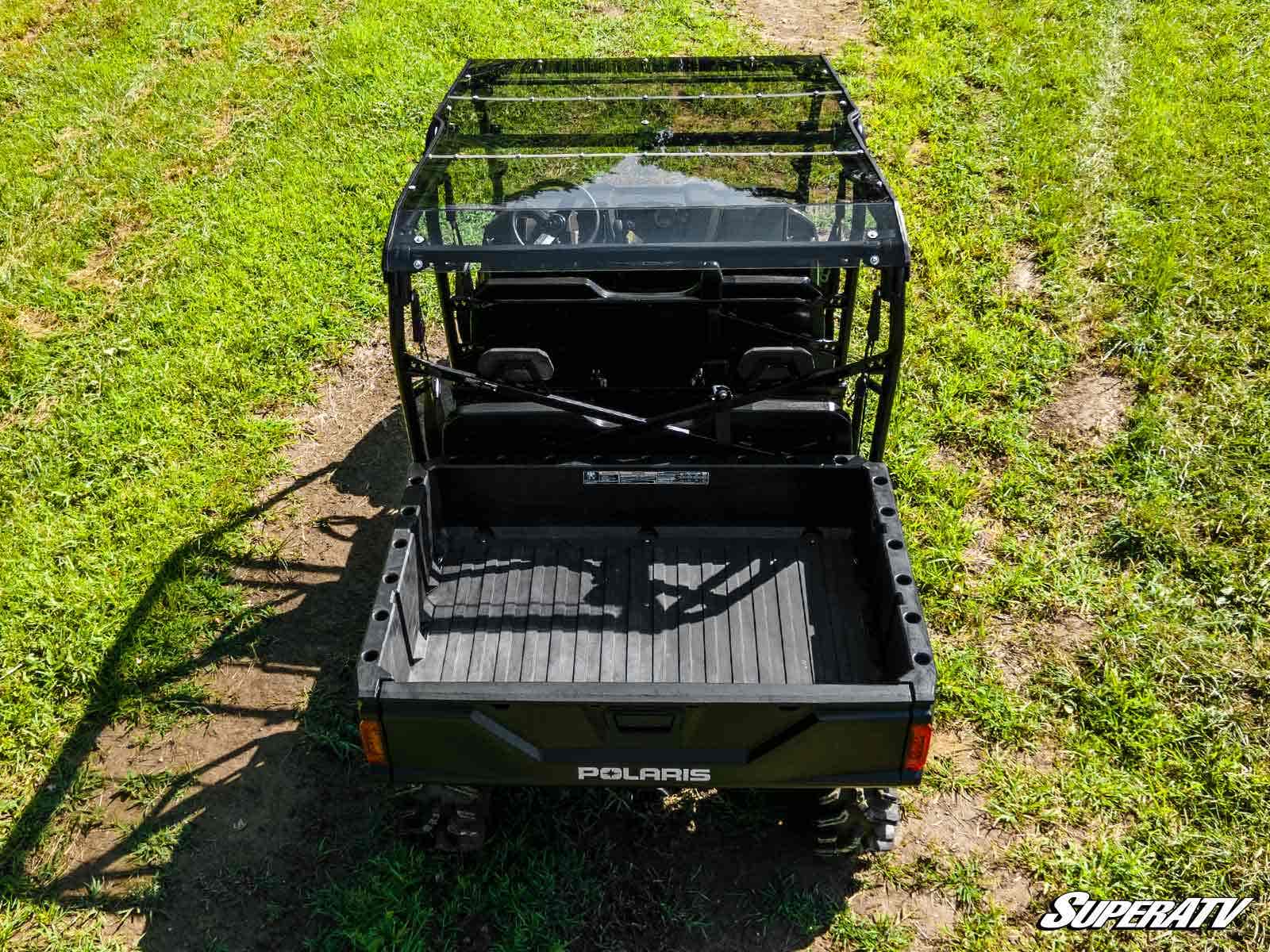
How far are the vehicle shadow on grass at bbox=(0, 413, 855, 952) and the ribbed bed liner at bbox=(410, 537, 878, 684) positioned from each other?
723mm

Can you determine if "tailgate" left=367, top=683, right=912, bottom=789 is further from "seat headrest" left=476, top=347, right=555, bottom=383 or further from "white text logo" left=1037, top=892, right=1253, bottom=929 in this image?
"seat headrest" left=476, top=347, right=555, bottom=383

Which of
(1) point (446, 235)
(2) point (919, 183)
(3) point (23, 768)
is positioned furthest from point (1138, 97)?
(3) point (23, 768)

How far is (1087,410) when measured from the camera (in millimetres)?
6285

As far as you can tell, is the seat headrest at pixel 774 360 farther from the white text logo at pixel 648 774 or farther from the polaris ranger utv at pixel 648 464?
the white text logo at pixel 648 774

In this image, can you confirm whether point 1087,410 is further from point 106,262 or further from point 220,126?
point 220,126

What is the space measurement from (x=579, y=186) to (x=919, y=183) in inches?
201

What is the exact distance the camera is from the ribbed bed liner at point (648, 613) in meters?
3.90

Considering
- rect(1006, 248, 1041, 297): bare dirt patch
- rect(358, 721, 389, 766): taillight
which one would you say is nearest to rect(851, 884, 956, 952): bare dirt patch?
rect(358, 721, 389, 766): taillight

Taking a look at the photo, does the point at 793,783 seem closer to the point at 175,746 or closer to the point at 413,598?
the point at 413,598

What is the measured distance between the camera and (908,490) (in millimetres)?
5746

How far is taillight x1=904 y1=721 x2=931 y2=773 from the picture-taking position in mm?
3127

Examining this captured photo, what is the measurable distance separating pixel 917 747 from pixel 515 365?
90.1 inches

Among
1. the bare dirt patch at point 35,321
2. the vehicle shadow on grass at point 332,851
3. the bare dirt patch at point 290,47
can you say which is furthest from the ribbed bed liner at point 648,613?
the bare dirt patch at point 290,47

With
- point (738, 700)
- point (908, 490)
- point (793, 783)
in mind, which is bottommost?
point (908, 490)
